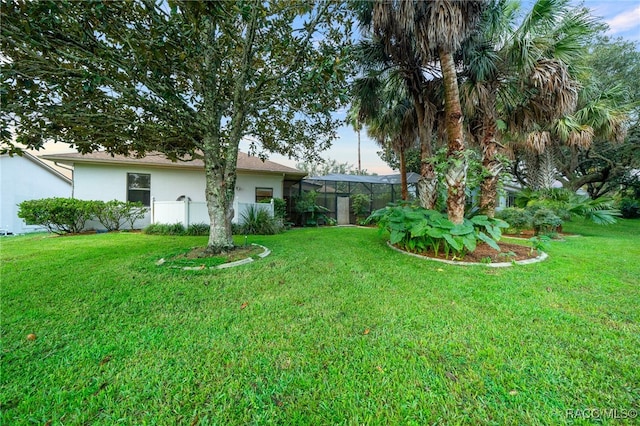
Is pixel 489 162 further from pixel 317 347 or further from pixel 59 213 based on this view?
pixel 59 213

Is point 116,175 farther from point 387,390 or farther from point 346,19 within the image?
point 387,390

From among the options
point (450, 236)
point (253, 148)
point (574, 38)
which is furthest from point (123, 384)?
point (574, 38)

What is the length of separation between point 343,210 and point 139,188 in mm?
9440

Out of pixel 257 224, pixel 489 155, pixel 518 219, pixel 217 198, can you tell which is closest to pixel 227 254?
pixel 217 198

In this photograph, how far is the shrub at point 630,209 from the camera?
1415 cm

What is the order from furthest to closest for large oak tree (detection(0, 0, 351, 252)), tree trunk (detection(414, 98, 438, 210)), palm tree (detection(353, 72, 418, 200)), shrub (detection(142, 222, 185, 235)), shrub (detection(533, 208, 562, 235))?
1. shrub (detection(142, 222, 185, 235))
2. shrub (detection(533, 208, 562, 235))
3. palm tree (detection(353, 72, 418, 200))
4. tree trunk (detection(414, 98, 438, 210))
5. large oak tree (detection(0, 0, 351, 252))

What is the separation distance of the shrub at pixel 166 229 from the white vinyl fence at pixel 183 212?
0.18 m

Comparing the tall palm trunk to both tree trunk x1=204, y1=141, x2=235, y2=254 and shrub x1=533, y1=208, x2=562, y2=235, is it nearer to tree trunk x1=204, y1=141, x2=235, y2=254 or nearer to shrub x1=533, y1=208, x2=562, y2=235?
shrub x1=533, y1=208, x2=562, y2=235

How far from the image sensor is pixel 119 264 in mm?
4254

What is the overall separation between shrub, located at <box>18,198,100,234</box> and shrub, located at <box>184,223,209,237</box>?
318 cm

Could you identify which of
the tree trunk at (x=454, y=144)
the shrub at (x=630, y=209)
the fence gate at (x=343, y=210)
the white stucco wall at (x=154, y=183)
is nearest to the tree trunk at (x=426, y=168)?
the tree trunk at (x=454, y=144)

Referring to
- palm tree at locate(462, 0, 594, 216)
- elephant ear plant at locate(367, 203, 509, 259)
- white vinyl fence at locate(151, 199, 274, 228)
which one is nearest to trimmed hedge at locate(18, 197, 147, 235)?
white vinyl fence at locate(151, 199, 274, 228)

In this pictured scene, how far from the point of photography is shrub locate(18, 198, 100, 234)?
7266 millimetres

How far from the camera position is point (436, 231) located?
4.41 metres
